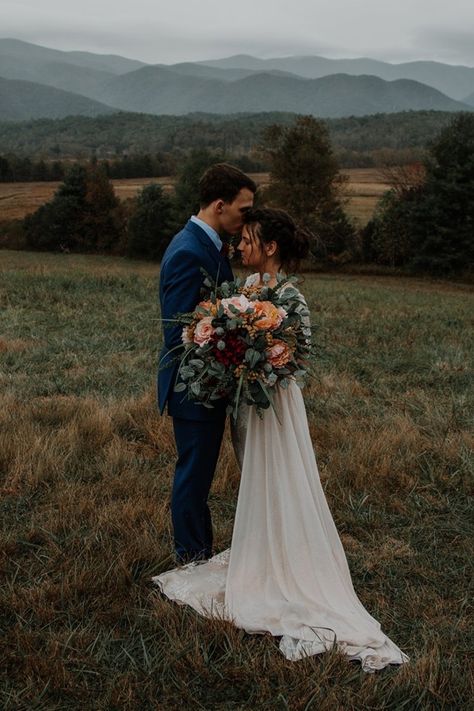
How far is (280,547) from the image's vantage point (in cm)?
379

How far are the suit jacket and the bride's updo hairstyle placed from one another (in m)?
0.26

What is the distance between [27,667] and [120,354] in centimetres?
719

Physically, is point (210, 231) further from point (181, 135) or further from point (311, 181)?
point (181, 135)

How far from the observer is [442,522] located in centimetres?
493

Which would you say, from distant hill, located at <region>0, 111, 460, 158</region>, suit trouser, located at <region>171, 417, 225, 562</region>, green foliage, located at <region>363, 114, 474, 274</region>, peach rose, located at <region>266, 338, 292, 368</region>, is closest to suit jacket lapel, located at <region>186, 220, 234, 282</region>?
peach rose, located at <region>266, 338, 292, 368</region>

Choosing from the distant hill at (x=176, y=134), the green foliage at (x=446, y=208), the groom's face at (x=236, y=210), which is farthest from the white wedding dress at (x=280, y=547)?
the distant hill at (x=176, y=134)

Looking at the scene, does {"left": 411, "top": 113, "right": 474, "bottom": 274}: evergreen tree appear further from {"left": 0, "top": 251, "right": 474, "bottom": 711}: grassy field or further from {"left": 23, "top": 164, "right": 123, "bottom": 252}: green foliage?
{"left": 0, "top": 251, "right": 474, "bottom": 711}: grassy field

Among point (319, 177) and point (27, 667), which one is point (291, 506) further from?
point (319, 177)

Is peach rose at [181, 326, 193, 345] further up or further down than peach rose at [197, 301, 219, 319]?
further down

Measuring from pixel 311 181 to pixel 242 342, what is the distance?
46.3 metres

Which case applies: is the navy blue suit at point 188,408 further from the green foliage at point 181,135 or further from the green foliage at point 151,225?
the green foliage at point 181,135

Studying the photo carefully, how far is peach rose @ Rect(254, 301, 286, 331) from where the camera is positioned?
336cm

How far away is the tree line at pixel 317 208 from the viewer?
4244 cm

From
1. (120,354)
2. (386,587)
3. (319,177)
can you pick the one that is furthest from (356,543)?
(319,177)
